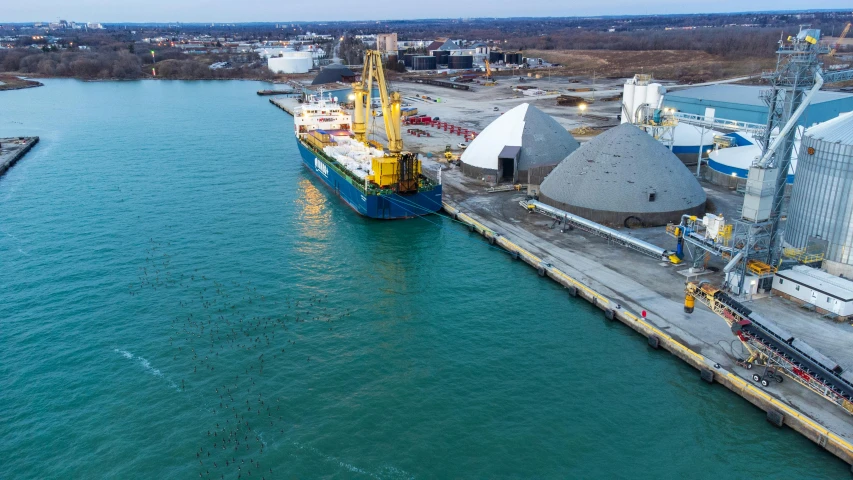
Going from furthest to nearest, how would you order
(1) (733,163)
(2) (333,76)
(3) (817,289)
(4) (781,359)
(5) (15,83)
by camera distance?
Answer: 1. (5) (15,83)
2. (2) (333,76)
3. (1) (733,163)
4. (3) (817,289)
5. (4) (781,359)

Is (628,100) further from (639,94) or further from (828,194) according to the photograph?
(828,194)

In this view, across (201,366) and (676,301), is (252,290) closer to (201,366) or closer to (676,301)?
(201,366)

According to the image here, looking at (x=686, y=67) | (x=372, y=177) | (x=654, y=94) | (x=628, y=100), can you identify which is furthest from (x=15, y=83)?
(x=686, y=67)

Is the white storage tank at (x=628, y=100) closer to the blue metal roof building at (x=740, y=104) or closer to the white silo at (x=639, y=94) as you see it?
the white silo at (x=639, y=94)

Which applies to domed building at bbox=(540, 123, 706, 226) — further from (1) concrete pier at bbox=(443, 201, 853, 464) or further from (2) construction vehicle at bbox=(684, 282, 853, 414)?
(2) construction vehicle at bbox=(684, 282, 853, 414)

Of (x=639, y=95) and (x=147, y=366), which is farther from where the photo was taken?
(x=639, y=95)

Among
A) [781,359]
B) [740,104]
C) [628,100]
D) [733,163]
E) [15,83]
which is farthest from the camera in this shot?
[15,83]

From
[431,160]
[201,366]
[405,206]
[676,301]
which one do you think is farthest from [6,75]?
[676,301]
